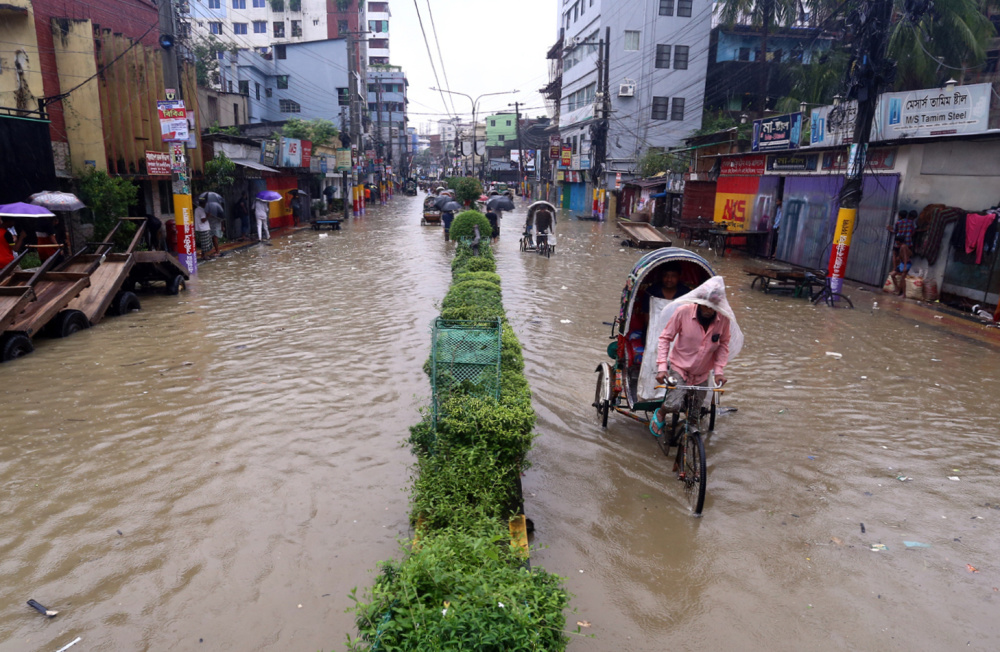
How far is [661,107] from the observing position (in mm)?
41750

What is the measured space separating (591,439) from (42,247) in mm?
11584

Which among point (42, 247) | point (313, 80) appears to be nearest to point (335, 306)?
point (42, 247)

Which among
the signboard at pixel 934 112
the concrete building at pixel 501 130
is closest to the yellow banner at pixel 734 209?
the signboard at pixel 934 112

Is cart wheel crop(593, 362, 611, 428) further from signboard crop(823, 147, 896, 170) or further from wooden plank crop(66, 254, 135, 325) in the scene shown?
signboard crop(823, 147, 896, 170)

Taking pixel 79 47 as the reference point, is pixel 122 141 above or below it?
below

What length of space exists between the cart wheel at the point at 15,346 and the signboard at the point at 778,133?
66.0 feet

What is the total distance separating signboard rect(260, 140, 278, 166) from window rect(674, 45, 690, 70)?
26.9 m

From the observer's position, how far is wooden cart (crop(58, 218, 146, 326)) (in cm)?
1074

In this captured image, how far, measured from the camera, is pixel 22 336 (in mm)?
8836

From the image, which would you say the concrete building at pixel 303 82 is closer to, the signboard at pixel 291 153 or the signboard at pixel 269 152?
the signboard at pixel 291 153

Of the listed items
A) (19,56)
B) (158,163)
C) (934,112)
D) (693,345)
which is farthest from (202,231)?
(934,112)

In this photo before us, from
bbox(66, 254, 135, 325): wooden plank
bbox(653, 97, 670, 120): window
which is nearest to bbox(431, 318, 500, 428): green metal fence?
bbox(66, 254, 135, 325): wooden plank

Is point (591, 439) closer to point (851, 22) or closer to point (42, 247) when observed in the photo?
point (42, 247)

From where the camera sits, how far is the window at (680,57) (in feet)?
134
